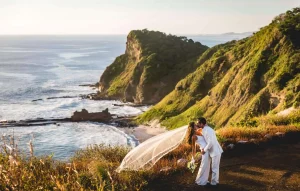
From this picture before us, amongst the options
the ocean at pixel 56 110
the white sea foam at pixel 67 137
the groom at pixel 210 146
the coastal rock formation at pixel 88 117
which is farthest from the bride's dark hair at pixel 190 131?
the coastal rock formation at pixel 88 117

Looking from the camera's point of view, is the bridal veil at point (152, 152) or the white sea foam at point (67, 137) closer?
the bridal veil at point (152, 152)

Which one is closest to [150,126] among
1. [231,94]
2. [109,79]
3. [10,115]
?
[231,94]

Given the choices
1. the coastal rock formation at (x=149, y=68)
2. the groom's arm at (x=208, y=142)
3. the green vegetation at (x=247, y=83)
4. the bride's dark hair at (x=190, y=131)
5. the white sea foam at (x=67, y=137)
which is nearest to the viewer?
the groom's arm at (x=208, y=142)

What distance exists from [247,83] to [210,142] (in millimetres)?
40480

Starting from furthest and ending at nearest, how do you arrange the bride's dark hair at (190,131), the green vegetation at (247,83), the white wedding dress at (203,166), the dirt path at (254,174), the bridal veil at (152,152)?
1. the green vegetation at (247,83)
2. the bridal veil at (152,152)
3. the dirt path at (254,174)
4. the white wedding dress at (203,166)
5. the bride's dark hair at (190,131)

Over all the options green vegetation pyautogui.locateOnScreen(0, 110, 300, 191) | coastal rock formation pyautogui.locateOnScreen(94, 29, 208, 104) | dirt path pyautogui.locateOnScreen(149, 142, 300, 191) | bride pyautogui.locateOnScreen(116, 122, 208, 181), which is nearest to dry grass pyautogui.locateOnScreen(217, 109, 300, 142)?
green vegetation pyautogui.locateOnScreen(0, 110, 300, 191)

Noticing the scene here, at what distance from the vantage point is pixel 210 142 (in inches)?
469

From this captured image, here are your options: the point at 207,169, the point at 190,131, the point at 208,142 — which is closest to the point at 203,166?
the point at 207,169

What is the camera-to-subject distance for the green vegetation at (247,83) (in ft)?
148

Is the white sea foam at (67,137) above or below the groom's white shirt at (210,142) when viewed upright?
below

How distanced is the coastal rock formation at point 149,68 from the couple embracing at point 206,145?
249 ft

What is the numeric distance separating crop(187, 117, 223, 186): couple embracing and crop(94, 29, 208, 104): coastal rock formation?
75900 millimetres

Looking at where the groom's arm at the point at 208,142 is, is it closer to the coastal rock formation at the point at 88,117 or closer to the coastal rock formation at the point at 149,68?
the coastal rock formation at the point at 88,117

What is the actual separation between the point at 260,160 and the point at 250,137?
109 inches
